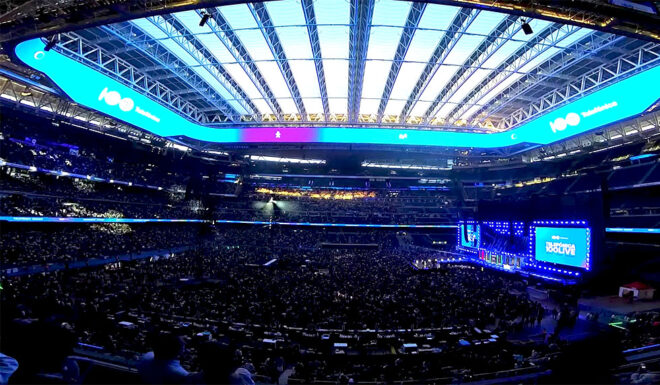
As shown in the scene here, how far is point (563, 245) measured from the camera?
1894cm

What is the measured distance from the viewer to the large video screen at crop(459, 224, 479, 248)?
2936cm

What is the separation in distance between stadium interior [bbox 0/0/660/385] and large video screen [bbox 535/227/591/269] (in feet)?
0.42

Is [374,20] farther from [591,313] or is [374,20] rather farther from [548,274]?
[548,274]

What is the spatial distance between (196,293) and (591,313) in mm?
17266

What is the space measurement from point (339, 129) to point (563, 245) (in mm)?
15923

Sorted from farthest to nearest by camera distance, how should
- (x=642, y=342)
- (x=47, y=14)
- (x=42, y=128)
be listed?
(x=42, y=128) → (x=47, y=14) → (x=642, y=342)

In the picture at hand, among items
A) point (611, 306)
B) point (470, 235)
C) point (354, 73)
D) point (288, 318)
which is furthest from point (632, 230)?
point (288, 318)

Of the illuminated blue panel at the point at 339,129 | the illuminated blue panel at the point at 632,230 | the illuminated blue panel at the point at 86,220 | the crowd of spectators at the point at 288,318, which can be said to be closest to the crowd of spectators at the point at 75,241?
the illuminated blue panel at the point at 86,220

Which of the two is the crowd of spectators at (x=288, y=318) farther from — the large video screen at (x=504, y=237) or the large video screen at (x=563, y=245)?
the large video screen at (x=504, y=237)

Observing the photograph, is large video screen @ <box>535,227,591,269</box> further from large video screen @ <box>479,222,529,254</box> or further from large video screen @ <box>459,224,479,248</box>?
large video screen @ <box>459,224,479,248</box>

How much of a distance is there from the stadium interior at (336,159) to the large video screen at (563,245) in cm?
13

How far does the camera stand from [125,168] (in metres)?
35.3

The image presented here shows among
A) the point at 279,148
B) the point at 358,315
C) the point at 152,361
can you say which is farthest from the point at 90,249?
the point at 152,361

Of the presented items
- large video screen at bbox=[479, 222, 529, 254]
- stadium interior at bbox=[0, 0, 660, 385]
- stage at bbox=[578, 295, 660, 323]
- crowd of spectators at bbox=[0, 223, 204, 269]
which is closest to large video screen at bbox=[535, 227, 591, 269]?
stadium interior at bbox=[0, 0, 660, 385]
